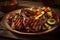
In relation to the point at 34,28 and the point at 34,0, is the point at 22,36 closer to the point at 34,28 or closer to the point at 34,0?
the point at 34,28

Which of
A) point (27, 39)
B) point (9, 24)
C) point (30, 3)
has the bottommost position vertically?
point (27, 39)

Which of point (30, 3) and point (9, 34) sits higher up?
point (30, 3)

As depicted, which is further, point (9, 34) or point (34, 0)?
point (34, 0)

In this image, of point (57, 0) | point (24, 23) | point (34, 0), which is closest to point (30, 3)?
point (34, 0)

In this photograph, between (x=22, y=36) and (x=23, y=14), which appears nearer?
(x=22, y=36)

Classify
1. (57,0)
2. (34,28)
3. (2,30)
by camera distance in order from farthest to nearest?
1. (57,0)
2. (2,30)
3. (34,28)

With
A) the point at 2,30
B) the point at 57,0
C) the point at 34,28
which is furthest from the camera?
the point at 57,0

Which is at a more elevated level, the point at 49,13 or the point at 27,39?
the point at 49,13

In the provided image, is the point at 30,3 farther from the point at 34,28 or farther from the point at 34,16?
the point at 34,28

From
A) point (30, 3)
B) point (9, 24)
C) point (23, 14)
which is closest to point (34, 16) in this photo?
point (23, 14)
